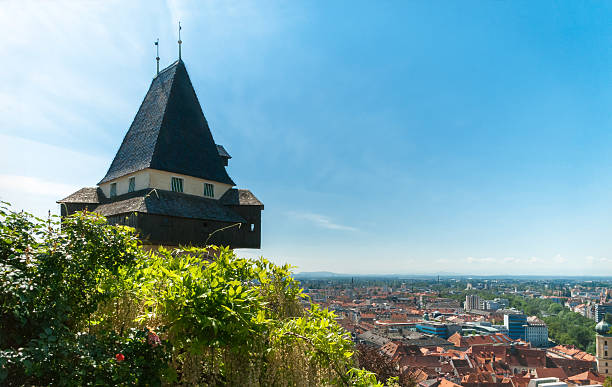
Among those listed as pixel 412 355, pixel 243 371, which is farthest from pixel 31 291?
pixel 412 355

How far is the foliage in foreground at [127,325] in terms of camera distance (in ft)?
8.29

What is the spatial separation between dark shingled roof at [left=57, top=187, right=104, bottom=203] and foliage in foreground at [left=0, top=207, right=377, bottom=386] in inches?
549

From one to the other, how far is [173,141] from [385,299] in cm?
16078

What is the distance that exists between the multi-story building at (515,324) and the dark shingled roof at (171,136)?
369ft

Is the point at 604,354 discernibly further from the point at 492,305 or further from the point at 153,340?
the point at 492,305

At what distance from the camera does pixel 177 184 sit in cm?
1498

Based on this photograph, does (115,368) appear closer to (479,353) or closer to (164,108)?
→ (164,108)

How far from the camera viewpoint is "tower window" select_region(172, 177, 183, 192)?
14.9 metres

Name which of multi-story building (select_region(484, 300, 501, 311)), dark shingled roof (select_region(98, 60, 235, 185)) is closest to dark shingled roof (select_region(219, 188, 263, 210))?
dark shingled roof (select_region(98, 60, 235, 185))

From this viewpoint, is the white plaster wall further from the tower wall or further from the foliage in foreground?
the tower wall

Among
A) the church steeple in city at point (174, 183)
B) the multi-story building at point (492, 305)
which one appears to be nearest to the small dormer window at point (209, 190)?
the church steeple in city at point (174, 183)

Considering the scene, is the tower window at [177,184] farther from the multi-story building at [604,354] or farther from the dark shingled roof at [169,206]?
the multi-story building at [604,354]

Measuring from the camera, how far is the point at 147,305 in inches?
130

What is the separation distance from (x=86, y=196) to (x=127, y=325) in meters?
14.6
